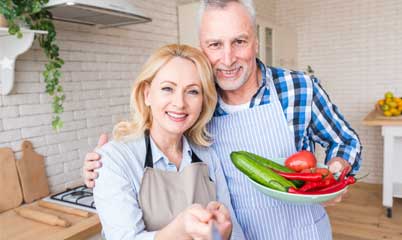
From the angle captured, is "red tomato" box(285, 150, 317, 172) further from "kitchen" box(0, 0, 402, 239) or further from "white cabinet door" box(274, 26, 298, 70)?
"white cabinet door" box(274, 26, 298, 70)

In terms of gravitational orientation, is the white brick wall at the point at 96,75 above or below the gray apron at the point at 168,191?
above

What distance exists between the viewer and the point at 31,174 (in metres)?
1.60

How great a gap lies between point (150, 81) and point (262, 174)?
431 mm

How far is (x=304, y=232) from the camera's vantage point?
3.99 feet

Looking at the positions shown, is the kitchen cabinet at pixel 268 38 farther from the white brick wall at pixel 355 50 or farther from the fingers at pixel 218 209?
the fingers at pixel 218 209

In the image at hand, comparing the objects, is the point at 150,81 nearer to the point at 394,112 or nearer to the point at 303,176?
the point at 303,176

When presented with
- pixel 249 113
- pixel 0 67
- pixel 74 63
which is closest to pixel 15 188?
pixel 0 67

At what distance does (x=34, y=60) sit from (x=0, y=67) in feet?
0.60

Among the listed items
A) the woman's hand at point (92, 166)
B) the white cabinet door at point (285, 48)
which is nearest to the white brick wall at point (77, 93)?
the woman's hand at point (92, 166)

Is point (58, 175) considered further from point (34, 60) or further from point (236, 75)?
point (236, 75)

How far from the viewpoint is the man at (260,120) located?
3.74 feet

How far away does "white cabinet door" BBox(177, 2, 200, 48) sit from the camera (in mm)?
2453

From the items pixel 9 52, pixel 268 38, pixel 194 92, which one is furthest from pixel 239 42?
pixel 268 38

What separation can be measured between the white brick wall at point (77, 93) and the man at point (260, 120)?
35.6 inches
